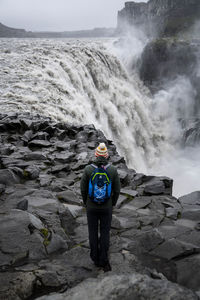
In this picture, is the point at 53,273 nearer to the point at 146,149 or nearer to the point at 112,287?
the point at 112,287

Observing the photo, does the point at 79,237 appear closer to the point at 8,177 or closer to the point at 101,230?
the point at 101,230

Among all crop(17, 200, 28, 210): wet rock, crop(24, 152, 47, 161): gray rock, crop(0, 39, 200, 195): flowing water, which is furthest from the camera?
crop(0, 39, 200, 195): flowing water

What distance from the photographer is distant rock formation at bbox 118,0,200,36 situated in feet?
265

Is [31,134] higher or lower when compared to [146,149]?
higher

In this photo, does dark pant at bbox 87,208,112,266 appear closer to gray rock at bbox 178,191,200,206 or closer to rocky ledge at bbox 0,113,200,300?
rocky ledge at bbox 0,113,200,300

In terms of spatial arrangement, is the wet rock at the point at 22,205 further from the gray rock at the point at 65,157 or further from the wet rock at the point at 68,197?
the gray rock at the point at 65,157

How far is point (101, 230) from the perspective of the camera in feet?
15.5

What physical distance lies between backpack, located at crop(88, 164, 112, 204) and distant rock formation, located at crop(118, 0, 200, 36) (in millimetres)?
82637

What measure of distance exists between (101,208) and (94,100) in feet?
63.6

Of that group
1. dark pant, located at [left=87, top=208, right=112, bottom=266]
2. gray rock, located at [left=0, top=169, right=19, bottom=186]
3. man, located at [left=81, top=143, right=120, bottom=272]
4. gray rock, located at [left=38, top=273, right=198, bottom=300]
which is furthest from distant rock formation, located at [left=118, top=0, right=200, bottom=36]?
gray rock, located at [left=38, top=273, right=198, bottom=300]

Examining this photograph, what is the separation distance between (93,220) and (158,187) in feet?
13.7

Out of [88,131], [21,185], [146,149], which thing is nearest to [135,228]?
[21,185]

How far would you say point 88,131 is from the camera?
43.7 ft

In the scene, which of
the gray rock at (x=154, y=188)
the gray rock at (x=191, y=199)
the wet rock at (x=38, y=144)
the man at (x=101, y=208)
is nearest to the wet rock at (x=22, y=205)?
the man at (x=101, y=208)
